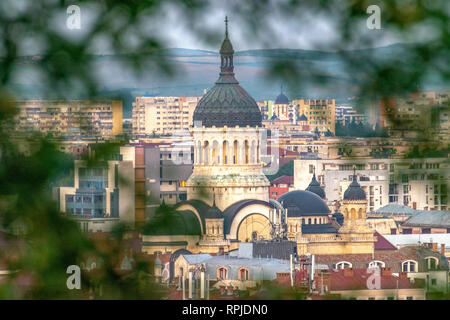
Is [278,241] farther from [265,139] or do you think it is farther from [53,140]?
[53,140]

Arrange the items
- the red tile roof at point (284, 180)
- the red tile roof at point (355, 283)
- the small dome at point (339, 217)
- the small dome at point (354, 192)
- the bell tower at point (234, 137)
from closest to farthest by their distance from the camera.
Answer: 1. the red tile roof at point (355, 283)
2. the small dome at point (354, 192)
3. the bell tower at point (234, 137)
4. the small dome at point (339, 217)
5. the red tile roof at point (284, 180)

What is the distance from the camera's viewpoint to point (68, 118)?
4.87ft

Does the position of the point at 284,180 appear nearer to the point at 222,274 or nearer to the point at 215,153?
the point at 215,153

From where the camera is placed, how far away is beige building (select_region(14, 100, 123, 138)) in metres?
Result: 1.48

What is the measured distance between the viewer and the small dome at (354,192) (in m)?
28.0

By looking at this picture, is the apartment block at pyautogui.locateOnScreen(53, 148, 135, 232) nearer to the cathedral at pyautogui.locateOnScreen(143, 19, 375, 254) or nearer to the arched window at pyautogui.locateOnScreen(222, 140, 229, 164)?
the cathedral at pyautogui.locateOnScreen(143, 19, 375, 254)

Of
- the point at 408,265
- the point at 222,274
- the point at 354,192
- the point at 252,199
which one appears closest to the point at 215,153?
the point at 252,199

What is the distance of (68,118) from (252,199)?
90.5 ft

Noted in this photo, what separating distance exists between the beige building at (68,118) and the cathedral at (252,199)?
2332 cm

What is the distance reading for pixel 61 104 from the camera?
1.51m

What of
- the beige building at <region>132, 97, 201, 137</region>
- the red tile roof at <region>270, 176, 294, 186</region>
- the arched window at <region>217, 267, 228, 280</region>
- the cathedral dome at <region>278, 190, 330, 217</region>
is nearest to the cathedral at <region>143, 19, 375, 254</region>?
the cathedral dome at <region>278, 190, 330, 217</region>

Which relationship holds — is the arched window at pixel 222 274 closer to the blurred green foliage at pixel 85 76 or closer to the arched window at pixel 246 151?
the blurred green foliage at pixel 85 76

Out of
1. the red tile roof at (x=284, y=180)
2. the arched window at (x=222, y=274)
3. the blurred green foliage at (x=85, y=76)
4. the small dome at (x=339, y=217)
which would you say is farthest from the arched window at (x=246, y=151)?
the blurred green foliage at (x=85, y=76)

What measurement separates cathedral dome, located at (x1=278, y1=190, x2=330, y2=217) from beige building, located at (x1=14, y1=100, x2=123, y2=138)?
2691 cm
